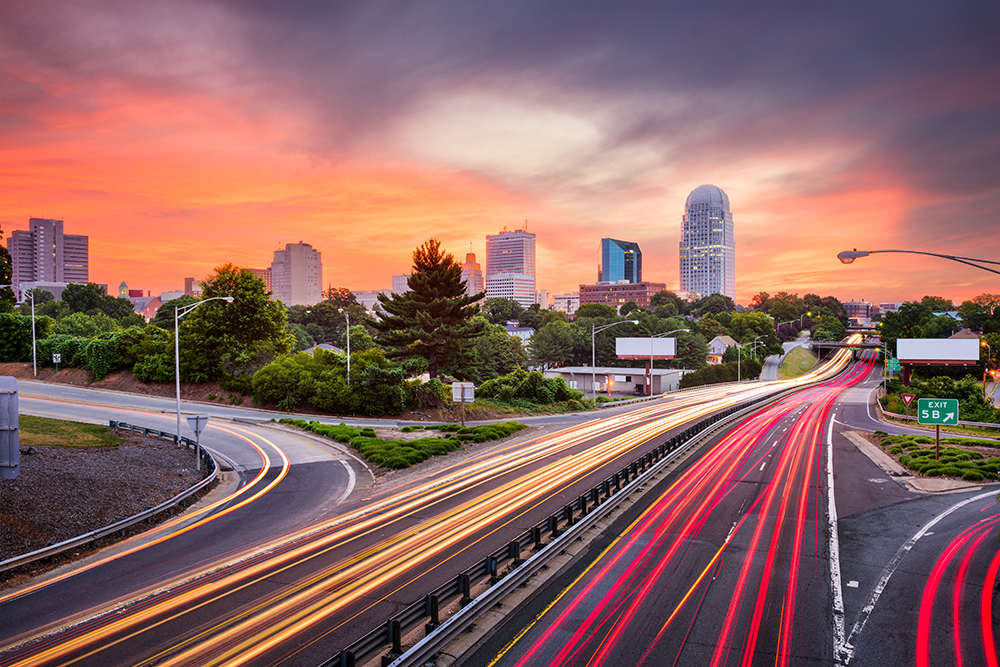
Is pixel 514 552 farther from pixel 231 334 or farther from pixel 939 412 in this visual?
pixel 231 334

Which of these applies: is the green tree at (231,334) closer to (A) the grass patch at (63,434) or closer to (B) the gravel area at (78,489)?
(A) the grass patch at (63,434)

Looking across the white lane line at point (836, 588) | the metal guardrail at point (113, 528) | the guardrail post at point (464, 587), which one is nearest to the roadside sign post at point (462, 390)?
→ the metal guardrail at point (113, 528)

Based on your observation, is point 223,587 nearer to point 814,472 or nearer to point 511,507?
point 511,507

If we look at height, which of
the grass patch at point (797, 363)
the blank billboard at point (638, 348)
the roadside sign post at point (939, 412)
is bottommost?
the grass patch at point (797, 363)

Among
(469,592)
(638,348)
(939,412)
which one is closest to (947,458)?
(939,412)

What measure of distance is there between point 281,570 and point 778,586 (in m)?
12.3

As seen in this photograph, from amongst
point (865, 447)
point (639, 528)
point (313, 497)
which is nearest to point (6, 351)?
point (313, 497)

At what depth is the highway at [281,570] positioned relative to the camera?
34.8 feet

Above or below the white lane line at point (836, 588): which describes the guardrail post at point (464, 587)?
above

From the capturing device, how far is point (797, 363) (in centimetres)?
13850

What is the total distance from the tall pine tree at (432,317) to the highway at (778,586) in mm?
30555

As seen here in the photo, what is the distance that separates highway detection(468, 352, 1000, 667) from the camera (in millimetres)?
10531

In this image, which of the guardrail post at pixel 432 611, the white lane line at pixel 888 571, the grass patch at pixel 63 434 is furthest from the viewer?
the grass patch at pixel 63 434

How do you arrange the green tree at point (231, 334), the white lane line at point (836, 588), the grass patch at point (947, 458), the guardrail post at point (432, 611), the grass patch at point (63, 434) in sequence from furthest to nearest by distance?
the green tree at point (231, 334)
the grass patch at point (63, 434)
the grass patch at point (947, 458)
the white lane line at point (836, 588)
the guardrail post at point (432, 611)
